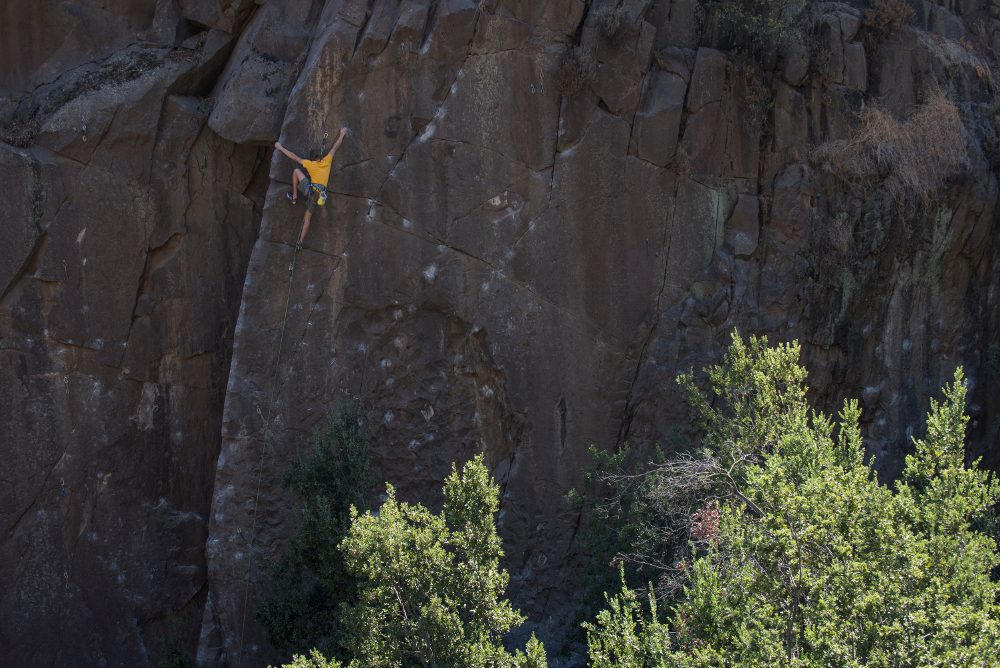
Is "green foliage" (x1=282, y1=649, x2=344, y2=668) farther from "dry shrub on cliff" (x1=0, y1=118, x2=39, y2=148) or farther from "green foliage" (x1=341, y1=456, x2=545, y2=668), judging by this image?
"dry shrub on cliff" (x1=0, y1=118, x2=39, y2=148)

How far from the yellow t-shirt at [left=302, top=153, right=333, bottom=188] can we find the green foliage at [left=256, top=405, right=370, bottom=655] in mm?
3513

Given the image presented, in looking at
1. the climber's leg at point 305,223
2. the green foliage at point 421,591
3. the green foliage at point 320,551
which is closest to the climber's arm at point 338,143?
the climber's leg at point 305,223

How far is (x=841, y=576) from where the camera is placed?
7746 mm

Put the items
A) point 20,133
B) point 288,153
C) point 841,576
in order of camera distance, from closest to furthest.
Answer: point 841,576
point 288,153
point 20,133

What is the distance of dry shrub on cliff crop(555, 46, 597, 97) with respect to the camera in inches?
587

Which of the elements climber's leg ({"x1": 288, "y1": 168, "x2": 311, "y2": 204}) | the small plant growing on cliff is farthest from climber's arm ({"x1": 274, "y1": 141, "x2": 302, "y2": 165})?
the small plant growing on cliff

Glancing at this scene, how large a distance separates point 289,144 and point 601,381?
551 cm

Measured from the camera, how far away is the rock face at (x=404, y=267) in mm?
14727

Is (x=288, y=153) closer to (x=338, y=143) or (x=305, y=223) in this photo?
(x=338, y=143)

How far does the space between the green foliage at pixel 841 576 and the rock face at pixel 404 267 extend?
6008mm

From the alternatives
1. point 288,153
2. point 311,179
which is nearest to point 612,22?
point 311,179

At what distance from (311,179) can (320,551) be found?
5.23m

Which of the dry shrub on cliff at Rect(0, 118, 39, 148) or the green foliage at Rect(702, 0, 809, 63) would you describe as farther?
the green foliage at Rect(702, 0, 809, 63)

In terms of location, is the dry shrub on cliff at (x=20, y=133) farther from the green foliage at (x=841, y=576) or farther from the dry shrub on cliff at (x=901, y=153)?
the dry shrub on cliff at (x=901, y=153)
